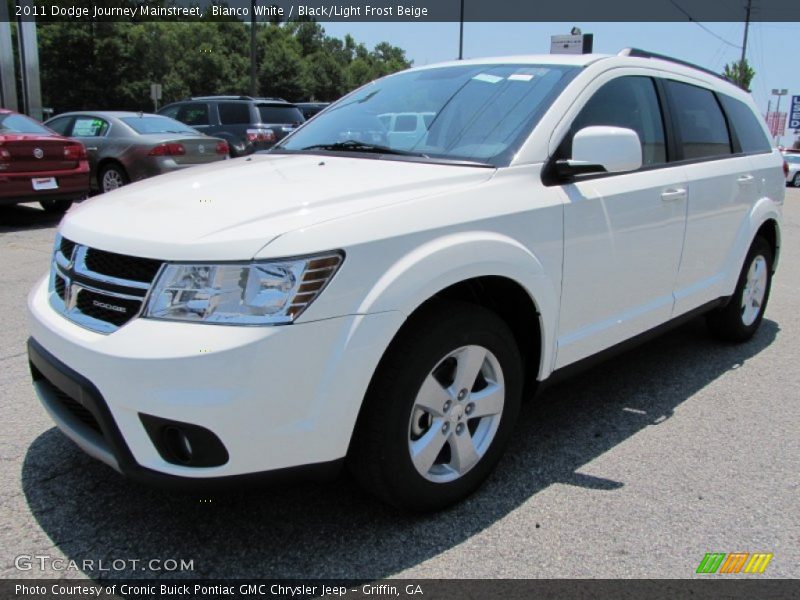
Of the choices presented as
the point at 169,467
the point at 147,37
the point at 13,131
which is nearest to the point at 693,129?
the point at 169,467

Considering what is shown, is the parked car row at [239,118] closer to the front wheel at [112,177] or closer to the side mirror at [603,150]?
the front wheel at [112,177]

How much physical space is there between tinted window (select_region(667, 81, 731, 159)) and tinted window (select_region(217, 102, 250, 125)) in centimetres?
1048

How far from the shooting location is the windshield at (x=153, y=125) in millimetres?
10594

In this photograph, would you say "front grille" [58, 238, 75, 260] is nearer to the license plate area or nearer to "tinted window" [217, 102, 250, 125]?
the license plate area

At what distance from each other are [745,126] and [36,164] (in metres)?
8.06

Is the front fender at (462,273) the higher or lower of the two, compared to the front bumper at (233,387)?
higher

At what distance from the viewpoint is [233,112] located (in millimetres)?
13516

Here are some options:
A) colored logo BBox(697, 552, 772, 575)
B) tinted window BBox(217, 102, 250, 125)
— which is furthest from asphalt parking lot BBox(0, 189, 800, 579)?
tinted window BBox(217, 102, 250, 125)

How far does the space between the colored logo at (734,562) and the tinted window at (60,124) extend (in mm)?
11679

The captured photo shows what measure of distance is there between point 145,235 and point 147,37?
63.9m

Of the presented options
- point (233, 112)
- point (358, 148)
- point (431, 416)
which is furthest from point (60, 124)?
point (431, 416)

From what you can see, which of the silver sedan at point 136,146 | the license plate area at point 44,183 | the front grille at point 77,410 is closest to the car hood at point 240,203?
the front grille at point 77,410

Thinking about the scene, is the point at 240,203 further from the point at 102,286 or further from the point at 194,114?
the point at 194,114

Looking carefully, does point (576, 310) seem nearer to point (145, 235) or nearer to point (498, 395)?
point (498, 395)
